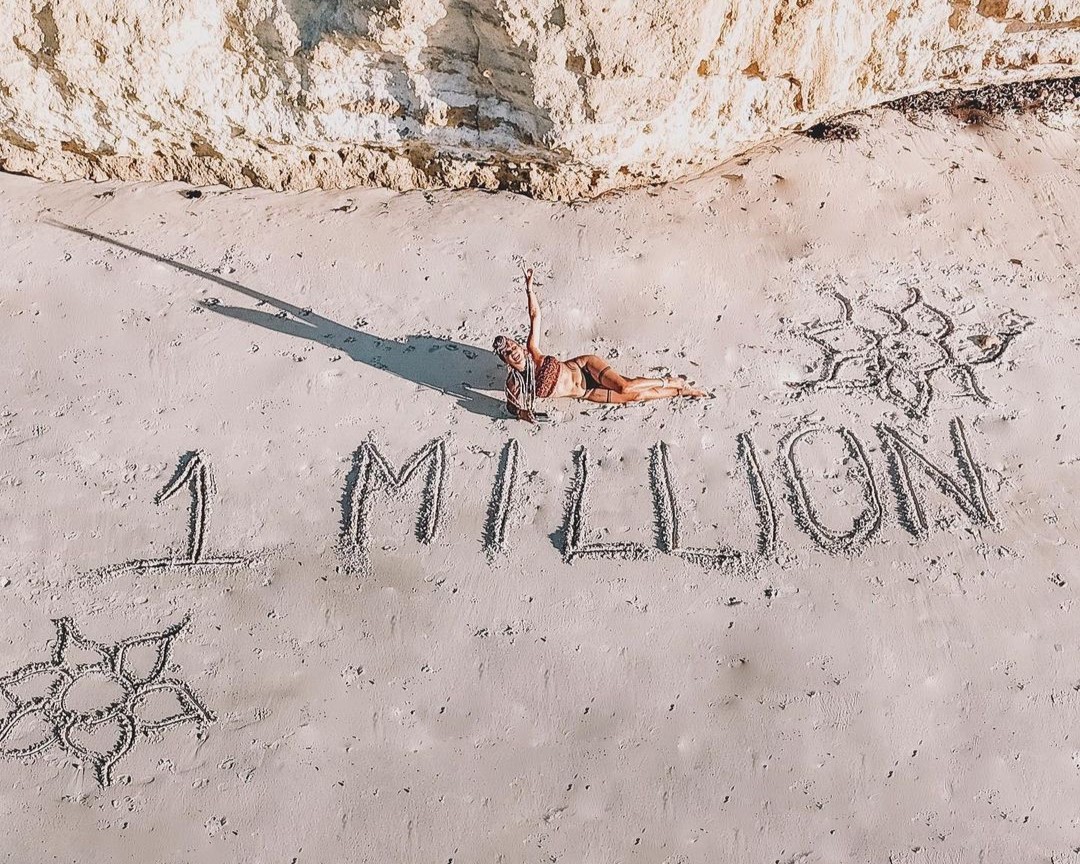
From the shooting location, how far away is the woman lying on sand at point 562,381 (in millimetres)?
4797

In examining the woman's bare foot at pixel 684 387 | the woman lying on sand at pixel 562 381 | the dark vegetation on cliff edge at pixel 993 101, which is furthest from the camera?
the dark vegetation on cliff edge at pixel 993 101

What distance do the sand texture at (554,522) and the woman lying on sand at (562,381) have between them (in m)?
0.16

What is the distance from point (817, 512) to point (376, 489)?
255cm

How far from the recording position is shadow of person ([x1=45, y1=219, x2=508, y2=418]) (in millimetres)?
5281

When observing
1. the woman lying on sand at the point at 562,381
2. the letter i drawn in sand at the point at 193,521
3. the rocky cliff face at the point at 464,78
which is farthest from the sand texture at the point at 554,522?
the rocky cliff face at the point at 464,78

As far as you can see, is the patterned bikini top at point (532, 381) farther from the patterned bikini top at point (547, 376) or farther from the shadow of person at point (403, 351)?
the shadow of person at point (403, 351)

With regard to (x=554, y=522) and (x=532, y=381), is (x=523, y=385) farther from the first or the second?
(x=554, y=522)

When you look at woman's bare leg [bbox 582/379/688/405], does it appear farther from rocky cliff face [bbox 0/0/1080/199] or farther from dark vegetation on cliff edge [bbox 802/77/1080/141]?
dark vegetation on cliff edge [bbox 802/77/1080/141]

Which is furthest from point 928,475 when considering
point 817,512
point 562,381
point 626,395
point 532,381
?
point 532,381

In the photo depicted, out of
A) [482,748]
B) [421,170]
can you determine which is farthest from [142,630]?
[421,170]

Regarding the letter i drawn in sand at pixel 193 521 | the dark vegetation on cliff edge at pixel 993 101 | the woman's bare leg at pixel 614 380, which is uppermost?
the dark vegetation on cliff edge at pixel 993 101

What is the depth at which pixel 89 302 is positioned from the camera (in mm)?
5527

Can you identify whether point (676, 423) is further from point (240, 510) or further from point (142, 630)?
point (142, 630)

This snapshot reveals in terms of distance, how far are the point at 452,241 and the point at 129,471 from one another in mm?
2560
